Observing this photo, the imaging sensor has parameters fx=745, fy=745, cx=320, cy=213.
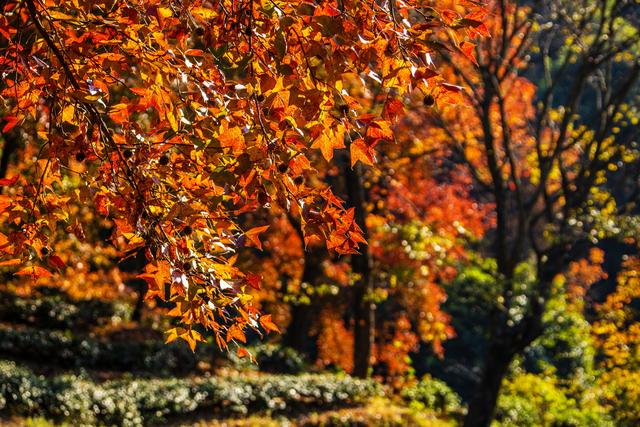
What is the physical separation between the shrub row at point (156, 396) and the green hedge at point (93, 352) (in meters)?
A: 3.04

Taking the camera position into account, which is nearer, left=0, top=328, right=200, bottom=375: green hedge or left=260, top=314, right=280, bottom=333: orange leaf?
left=260, top=314, right=280, bottom=333: orange leaf

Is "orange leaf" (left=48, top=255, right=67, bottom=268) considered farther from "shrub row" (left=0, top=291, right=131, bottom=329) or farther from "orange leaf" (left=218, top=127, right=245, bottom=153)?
"shrub row" (left=0, top=291, right=131, bottom=329)

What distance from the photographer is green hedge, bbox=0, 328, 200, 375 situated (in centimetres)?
1468

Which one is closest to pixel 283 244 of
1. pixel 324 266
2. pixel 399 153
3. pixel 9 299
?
pixel 324 266

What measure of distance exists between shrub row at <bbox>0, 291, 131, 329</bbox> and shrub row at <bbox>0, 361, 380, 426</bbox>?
6.30m

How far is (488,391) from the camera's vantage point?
1134 cm

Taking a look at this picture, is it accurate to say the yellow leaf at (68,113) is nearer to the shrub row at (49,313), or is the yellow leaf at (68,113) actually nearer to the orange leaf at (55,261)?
the orange leaf at (55,261)

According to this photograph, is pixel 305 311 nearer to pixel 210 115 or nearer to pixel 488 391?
pixel 488 391

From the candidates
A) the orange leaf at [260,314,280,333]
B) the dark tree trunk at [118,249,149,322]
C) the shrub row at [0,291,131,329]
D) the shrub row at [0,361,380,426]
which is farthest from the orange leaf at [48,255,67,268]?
the shrub row at [0,291,131,329]

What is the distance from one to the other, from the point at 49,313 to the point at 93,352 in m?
3.32

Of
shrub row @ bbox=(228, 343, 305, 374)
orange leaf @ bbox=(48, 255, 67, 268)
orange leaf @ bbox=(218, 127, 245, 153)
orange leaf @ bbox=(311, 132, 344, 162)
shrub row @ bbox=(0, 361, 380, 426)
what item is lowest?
shrub row @ bbox=(0, 361, 380, 426)

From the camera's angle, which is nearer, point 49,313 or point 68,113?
point 68,113

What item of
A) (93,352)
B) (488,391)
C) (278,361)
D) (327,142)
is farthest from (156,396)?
(327,142)

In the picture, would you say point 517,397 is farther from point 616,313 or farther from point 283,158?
point 283,158
